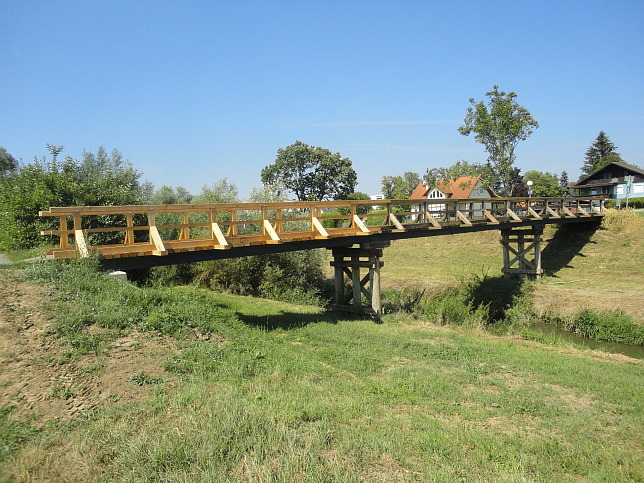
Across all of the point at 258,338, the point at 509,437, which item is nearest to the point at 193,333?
the point at 258,338

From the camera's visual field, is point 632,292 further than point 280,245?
Yes

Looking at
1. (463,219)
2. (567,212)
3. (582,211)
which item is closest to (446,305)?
(463,219)

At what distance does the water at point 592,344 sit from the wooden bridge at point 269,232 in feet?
17.7

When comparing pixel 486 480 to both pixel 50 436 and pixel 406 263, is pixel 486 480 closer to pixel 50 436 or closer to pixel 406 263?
pixel 50 436

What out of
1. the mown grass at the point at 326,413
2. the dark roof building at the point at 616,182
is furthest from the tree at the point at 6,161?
the dark roof building at the point at 616,182

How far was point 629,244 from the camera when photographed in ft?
87.8

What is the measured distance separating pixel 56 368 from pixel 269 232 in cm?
671

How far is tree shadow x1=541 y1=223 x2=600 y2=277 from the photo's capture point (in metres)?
26.8

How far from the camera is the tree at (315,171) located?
72.6 metres

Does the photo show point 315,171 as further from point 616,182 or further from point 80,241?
point 80,241

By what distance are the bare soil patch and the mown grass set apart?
0.84 ft

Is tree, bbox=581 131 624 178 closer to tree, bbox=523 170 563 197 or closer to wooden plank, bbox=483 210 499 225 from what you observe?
tree, bbox=523 170 563 197

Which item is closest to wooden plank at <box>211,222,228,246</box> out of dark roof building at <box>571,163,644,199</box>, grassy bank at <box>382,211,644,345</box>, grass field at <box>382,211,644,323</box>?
grassy bank at <box>382,211,644,345</box>

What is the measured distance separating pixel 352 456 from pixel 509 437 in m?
2.44
